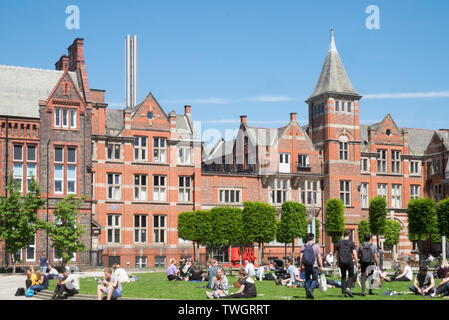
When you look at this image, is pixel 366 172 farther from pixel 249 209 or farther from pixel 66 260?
pixel 66 260

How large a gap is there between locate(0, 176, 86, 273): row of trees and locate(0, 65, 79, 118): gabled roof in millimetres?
6243

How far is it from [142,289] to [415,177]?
51.5 m

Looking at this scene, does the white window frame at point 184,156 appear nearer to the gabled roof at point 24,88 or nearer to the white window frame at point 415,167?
the gabled roof at point 24,88

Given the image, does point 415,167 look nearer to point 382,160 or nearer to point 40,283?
point 382,160

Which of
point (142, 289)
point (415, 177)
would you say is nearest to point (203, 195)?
point (415, 177)

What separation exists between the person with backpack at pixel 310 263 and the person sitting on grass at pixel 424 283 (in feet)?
14.3

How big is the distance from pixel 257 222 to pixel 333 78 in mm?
21708

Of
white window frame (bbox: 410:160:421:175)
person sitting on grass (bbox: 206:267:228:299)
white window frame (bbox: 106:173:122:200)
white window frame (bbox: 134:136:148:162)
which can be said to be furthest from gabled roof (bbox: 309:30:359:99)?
person sitting on grass (bbox: 206:267:228:299)

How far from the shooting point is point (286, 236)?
200 feet

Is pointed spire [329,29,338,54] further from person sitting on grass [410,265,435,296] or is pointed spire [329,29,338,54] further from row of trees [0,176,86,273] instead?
person sitting on grass [410,265,435,296]

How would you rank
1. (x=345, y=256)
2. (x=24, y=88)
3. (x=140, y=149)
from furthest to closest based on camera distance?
1. (x=140, y=149)
2. (x=24, y=88)
3. (x=345, y=256)

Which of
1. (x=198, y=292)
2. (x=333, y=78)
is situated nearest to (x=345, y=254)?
(x=198, y=292)

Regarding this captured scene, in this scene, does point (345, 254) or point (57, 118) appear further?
point (57, 118)

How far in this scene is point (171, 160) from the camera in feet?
209
